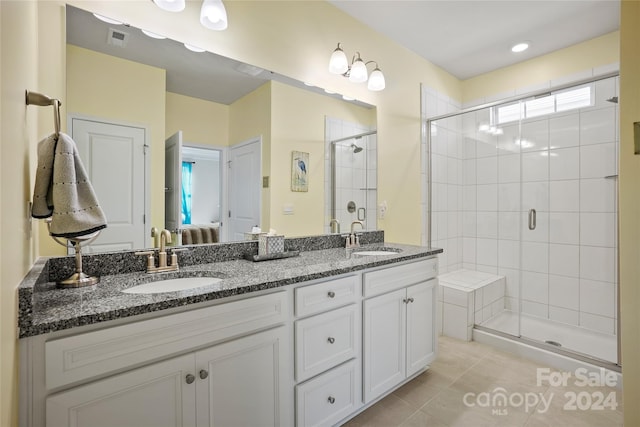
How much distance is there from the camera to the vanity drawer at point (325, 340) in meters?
1.32

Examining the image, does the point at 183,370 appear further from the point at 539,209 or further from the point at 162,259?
the point at 539,209

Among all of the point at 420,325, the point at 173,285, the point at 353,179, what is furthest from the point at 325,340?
the point at 353,179

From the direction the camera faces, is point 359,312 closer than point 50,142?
No

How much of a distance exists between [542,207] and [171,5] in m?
3.33

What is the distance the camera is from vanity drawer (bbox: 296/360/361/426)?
52.7 inches

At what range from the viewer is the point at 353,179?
239 centimetres

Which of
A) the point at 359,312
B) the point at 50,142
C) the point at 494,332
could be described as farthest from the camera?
the point at 494,332

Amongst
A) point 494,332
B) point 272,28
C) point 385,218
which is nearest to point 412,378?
point 494,332

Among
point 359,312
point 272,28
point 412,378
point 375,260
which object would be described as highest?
point 272,28

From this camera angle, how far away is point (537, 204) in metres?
2.96

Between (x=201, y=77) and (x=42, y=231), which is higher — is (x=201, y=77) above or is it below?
above

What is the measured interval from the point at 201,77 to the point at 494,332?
9.46ft

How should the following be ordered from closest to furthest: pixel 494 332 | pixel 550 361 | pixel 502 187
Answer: pixel 550 361, pixel 494 332, pixel 502 187

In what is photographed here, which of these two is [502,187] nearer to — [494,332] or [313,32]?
[494,332]
